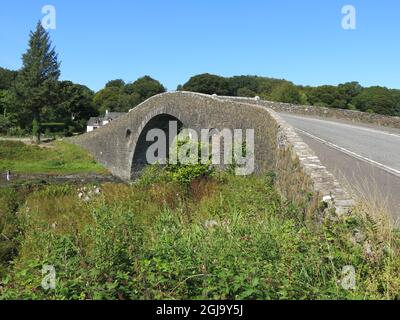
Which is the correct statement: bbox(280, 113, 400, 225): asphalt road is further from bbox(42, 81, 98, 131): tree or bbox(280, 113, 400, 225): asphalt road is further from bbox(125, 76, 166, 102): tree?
bbox(125, 76, 166, 102): tree

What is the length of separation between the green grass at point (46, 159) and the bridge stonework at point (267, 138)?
9.51 meters

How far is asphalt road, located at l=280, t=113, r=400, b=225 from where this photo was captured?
7.30 metres

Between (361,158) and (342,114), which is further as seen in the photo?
(342,114)

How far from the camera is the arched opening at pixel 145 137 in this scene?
2875 cm

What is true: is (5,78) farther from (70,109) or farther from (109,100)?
(70,109)

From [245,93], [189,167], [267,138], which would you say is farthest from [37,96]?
[267,138]

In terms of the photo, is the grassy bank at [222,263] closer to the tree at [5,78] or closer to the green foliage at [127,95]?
the green foliage at [127,95]

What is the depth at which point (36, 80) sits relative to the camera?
5922cm

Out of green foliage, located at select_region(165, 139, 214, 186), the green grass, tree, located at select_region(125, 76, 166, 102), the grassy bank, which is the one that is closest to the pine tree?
the green grass

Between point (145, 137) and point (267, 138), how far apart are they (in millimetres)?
23703

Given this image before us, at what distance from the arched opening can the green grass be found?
542 centimetres

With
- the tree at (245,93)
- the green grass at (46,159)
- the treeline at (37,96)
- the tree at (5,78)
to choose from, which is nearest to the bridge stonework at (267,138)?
the green grass at (46,159)

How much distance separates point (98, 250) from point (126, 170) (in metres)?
34.4
